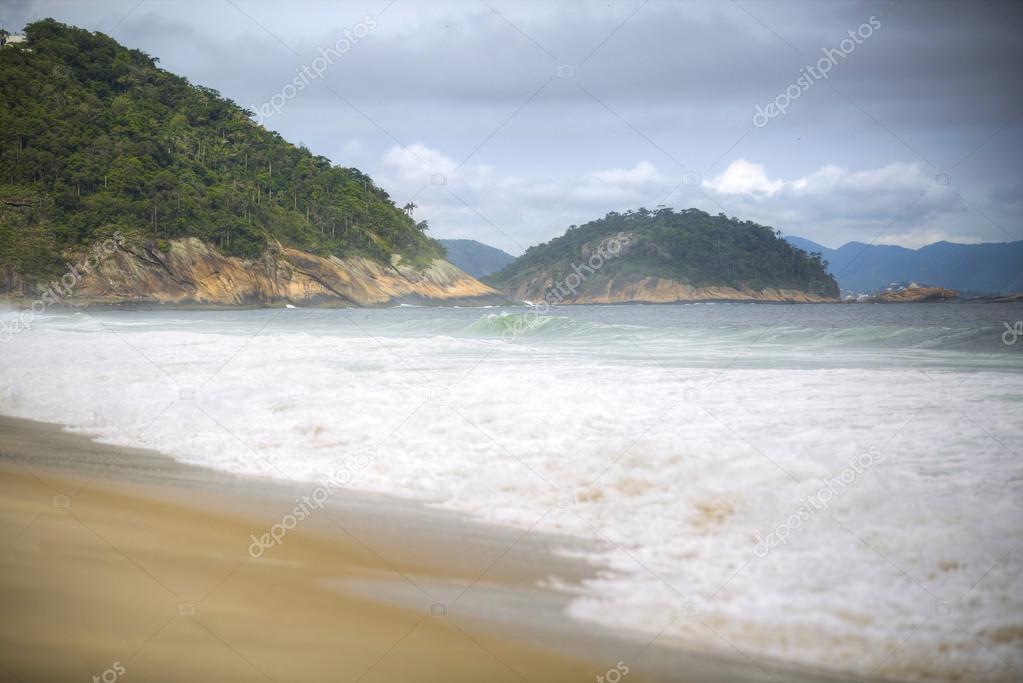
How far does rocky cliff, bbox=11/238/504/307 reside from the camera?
59188 millimetres

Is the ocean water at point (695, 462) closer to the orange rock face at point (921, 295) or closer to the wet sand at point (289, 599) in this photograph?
the wet sand at point (289, 599)

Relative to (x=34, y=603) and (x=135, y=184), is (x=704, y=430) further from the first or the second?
(x=135, y=184)

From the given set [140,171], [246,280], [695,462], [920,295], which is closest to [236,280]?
[246,280]

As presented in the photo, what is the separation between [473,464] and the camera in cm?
582

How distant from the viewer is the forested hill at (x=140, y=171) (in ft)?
197

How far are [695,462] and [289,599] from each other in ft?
10.6

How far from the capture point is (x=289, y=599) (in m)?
3.34
